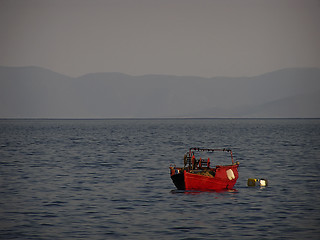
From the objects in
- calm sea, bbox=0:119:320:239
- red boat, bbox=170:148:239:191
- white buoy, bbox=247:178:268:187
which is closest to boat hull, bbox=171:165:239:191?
red boat, bbox=170:148:239:191

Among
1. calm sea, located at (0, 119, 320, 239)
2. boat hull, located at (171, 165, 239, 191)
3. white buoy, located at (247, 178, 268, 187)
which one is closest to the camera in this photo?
calm sea, located at (0, 119, 320, 239)

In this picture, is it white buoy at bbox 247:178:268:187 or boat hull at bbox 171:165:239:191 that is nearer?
boat hull at bbox 171:165:239:191

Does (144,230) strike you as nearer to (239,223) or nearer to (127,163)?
(239,223)

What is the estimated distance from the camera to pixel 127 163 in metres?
75.4

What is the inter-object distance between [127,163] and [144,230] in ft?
141

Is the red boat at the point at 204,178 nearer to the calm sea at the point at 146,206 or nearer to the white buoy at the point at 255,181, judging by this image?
the calm sea at the point at 146,206

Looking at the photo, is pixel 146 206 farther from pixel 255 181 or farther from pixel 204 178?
pixel 255 181

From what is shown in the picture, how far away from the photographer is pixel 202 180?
46594 millimetres

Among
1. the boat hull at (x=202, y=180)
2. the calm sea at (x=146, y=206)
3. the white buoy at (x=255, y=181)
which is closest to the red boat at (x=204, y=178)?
the boat hull at (x=202, y=180)

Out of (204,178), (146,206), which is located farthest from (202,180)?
(146,206)

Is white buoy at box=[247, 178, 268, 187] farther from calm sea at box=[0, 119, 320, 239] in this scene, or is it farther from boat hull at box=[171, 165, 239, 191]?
boat hull at box=[171, 165, 239, 191]

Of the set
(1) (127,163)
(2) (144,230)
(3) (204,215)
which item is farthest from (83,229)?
(1) (127,163)

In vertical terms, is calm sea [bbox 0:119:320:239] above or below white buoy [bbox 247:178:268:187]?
below

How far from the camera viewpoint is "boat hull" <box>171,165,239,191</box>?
46.4 m
